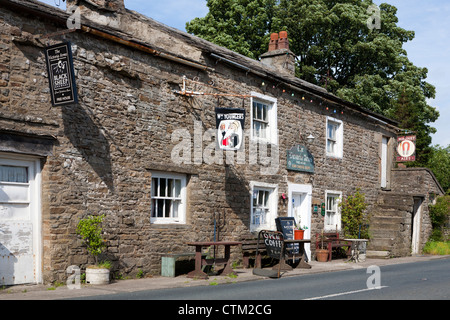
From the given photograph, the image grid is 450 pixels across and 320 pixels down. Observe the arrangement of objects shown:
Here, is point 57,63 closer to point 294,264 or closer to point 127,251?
point 127,251

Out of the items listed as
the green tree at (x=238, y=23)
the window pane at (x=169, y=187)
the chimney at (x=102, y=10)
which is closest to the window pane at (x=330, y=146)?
the window pane at (x=169, y=187)

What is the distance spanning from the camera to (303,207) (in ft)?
60.4

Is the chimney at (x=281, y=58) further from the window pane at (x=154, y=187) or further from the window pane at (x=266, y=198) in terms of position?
the window pane at (x=154, y=187)

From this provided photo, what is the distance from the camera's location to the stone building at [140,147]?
34.2ft

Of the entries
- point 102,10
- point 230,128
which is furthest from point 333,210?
point 102,10

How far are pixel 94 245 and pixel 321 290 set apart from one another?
15.0 feet

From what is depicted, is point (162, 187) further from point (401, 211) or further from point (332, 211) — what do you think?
point (401, 211)

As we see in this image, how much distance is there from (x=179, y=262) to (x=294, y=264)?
458cm

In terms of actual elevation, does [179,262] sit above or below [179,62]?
below

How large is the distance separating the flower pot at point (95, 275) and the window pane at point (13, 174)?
2.19 metres

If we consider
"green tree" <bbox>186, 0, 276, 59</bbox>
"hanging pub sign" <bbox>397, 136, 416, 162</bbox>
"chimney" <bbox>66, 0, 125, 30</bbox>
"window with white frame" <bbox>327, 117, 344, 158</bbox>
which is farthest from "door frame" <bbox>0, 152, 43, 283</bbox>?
"green tree" <bbox>186, 0, 276, 59</bbox>
